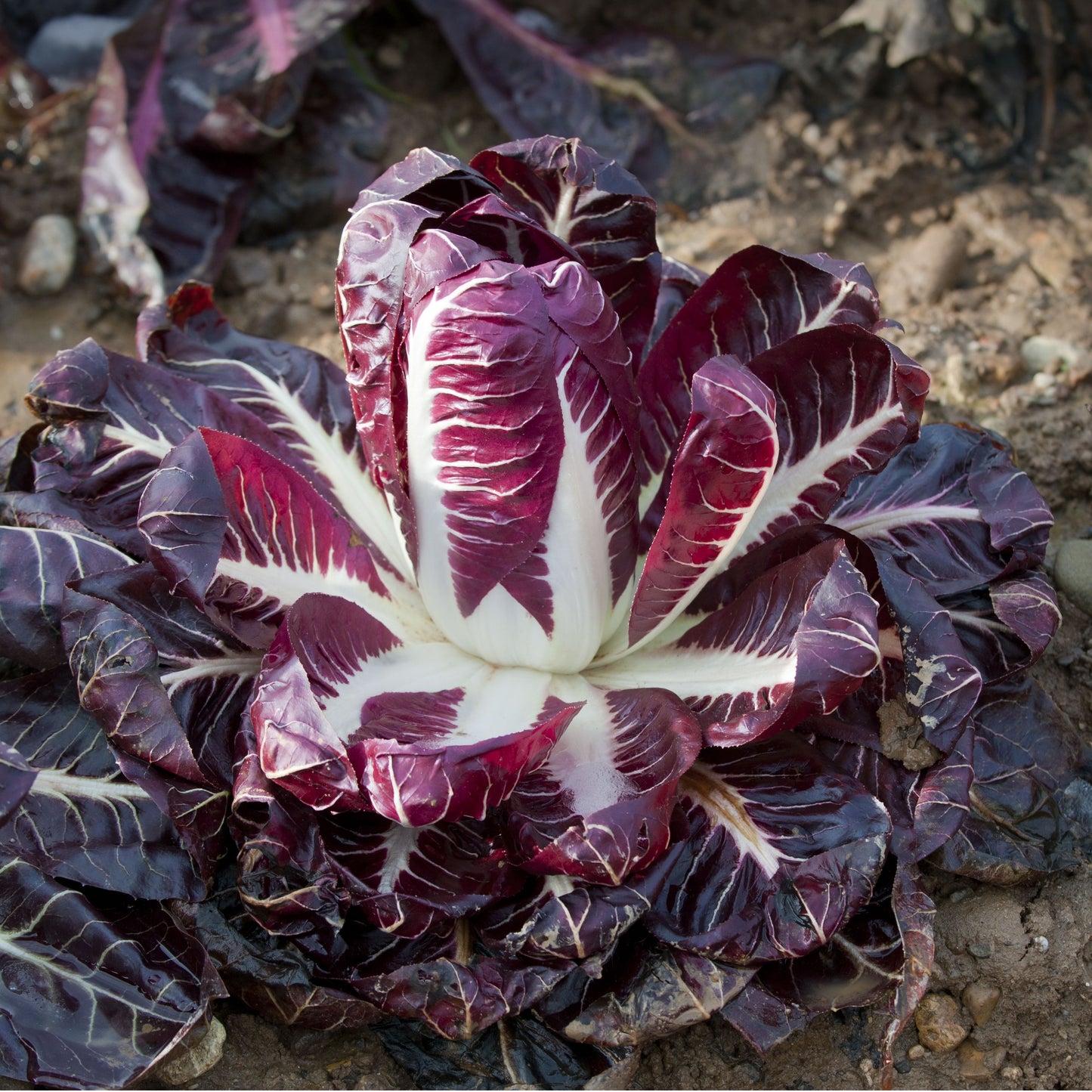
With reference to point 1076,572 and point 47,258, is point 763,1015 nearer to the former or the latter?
point 1076,572

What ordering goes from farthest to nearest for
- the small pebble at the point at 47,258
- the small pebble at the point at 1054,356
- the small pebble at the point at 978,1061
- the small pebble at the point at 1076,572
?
1. the small pebble at the point at 47,258
2. the small pebble at the point at 1054,356
3. the small pebble at the point at 1076,572
4. the small pebble at the point at 978,1061

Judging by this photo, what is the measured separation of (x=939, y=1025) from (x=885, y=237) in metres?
3.25

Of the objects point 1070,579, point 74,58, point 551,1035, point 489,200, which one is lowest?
point 551,1035

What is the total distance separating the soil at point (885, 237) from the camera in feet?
13.0

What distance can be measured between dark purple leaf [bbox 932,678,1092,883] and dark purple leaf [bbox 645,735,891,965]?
38 centimetres

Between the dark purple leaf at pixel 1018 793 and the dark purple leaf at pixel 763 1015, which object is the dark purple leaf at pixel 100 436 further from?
the dark purple leaf at pixel 1018 793

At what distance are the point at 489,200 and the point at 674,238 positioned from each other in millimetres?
2524

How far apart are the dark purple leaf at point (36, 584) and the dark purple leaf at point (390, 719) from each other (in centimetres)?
61

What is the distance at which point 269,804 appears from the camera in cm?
247

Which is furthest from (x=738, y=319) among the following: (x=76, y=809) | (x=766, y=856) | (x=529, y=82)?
(x=529, y=82)

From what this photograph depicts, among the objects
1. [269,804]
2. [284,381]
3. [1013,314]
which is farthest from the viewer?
[1013,314]

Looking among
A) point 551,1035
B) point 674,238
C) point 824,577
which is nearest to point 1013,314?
point 674,238

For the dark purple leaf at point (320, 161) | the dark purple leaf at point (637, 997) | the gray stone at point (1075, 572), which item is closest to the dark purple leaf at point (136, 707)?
the dark purple leaf at point (637, 997)

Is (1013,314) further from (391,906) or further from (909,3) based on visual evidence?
(391,906)
